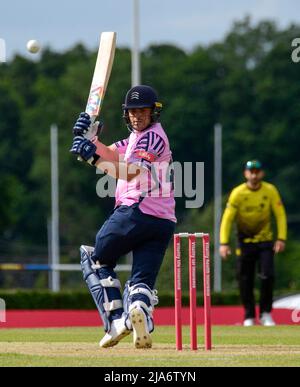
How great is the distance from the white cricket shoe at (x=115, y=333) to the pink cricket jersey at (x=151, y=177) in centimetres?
93

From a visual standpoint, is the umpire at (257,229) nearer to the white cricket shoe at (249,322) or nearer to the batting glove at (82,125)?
the white cricket shoe at (249,322)

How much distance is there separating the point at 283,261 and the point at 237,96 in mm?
22505

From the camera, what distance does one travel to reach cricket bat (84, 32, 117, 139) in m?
11.5

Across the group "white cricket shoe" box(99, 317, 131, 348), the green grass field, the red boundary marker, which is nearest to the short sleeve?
"white cricket shoe" box(99, 317, 131, 348)

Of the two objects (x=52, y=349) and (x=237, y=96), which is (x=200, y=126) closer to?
(x=237, y=96)

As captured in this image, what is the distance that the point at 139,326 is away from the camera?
11.0 metres

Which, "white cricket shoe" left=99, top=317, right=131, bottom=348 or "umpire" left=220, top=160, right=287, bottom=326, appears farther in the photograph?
"umpire" left=220, top=160, right=287, bottom=326

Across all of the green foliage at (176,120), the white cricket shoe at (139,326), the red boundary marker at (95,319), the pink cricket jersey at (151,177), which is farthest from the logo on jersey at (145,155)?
the green foliage at (176,120)

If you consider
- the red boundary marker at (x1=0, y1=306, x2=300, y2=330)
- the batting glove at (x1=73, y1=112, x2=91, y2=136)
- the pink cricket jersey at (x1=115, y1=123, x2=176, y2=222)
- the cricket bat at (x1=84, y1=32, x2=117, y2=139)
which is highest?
the cricket bat at (x1=84, y1=32, x2=117, y2=139)

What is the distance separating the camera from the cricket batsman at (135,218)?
11.1m

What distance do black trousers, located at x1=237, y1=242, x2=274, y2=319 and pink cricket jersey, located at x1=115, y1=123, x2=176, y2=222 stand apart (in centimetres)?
633

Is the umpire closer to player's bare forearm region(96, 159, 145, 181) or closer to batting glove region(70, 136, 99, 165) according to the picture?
player's bare forearm region(96, 159, 145, 181)

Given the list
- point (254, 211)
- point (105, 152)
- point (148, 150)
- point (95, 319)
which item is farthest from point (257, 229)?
point (148, 150)

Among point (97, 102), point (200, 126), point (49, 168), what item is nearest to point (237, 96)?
point (200, 126)
